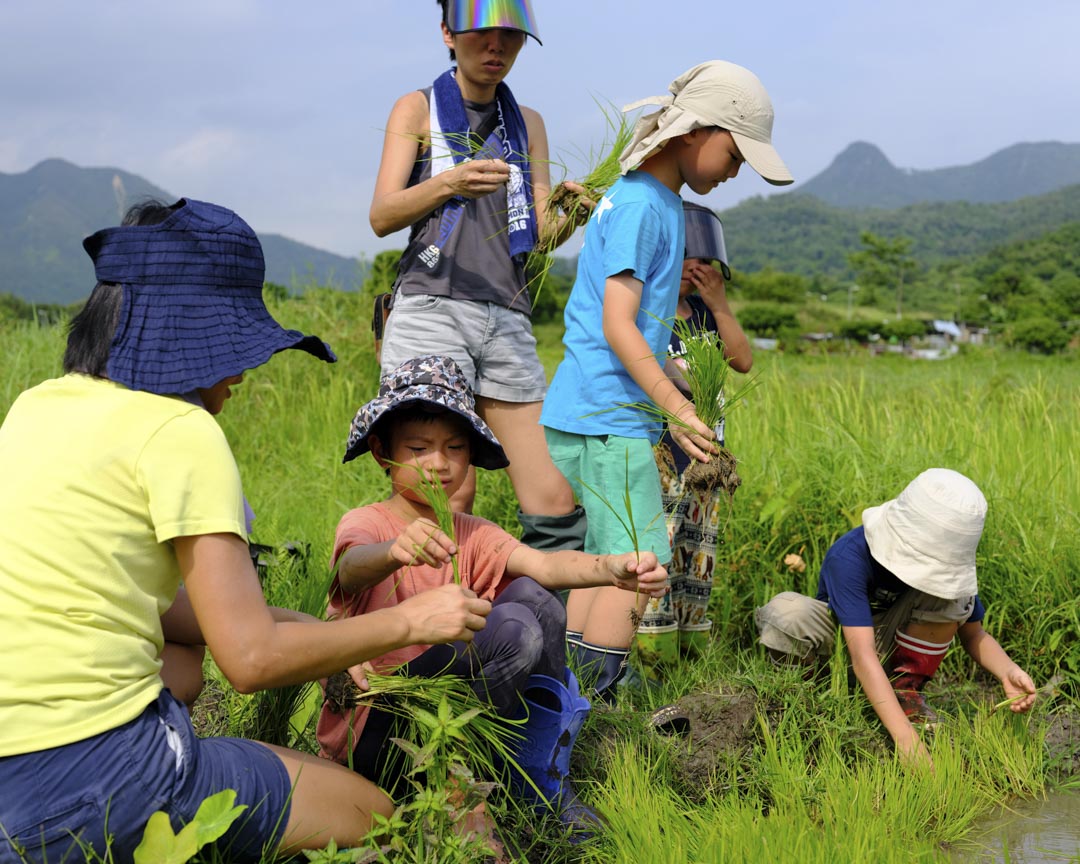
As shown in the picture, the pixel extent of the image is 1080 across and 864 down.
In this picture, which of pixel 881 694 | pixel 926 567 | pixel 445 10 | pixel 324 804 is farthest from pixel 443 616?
pixel 445 10

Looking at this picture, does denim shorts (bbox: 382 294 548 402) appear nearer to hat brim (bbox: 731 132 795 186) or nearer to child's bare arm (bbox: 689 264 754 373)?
child's bare arm (bbox: 689 264 754 373)

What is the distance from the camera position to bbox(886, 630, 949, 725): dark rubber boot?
309cm

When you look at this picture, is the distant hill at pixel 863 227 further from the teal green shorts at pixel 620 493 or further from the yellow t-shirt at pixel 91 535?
the yellow t-shirt at pixel 91 535

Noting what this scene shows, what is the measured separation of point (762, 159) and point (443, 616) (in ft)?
5.35

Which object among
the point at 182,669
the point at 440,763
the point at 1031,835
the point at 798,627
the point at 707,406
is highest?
the point at 707,406

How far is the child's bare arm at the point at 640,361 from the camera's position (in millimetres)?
2625

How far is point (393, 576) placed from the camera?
2283 mm

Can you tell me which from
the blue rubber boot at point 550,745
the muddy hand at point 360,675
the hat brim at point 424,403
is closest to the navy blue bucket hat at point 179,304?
the hat brim at point 424,403

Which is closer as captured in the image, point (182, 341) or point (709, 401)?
point (182, 341)

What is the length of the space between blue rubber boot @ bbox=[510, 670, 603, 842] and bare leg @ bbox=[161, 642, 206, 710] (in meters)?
0.75

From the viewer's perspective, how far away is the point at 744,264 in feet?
487

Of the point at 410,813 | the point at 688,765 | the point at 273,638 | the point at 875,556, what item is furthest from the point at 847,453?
the point at 273,638

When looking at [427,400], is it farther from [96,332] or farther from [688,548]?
[688,548]

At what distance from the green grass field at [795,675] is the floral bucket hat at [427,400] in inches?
19.1
